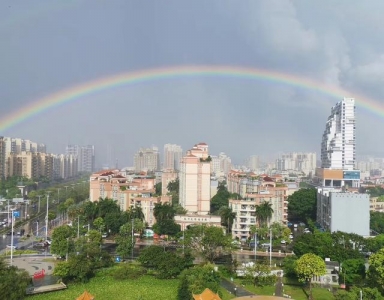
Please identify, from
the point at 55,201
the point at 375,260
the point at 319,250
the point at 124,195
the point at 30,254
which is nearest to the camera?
the point at 375,260

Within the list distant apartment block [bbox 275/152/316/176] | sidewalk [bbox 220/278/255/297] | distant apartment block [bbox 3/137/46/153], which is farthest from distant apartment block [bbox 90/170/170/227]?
distant apartment block [bbox 275/152/316/176]

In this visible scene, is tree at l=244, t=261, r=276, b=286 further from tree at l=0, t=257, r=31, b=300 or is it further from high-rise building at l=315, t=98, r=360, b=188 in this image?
high-rise building at l=315, t=98, r=360, b=188

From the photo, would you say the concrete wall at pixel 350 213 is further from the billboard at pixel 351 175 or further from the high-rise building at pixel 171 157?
the high-rise building at pixel 171 157

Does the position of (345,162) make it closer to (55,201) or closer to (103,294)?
(55,201)

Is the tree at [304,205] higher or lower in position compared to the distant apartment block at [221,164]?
lower

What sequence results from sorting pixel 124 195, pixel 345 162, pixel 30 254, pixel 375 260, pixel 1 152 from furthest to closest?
pixel 345 162, pixel 1 152, pixel 124 195, pixel 30 254, pixel 375 260

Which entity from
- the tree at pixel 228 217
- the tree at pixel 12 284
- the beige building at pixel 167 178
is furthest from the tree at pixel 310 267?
the beige building at pixel 167 178

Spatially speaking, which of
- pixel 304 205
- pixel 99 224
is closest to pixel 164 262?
pixel 99 224

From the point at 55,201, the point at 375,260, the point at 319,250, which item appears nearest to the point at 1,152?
the point at 55,201
